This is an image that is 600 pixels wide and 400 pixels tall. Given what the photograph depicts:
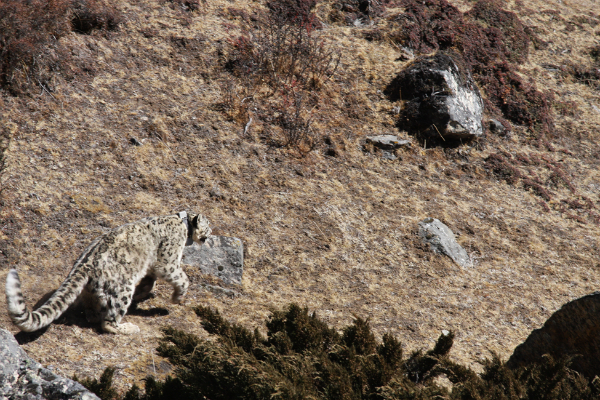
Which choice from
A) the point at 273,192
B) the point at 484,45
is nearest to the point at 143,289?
the point at 273,192

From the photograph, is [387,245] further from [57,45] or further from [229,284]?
[57,45]

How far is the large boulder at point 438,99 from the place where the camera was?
1183 centimetres

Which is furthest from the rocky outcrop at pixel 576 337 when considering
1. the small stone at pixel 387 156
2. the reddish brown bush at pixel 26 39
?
the reddish brown bush at pixel 26 39

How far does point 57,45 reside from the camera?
979cm

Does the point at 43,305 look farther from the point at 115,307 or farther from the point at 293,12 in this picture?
the point at 293,12

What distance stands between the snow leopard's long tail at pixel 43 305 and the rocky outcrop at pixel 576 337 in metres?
5.06

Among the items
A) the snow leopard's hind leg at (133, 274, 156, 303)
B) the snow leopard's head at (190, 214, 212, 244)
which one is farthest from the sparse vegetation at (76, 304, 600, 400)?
the snow leopard's head at (190, 214, 212, 244)

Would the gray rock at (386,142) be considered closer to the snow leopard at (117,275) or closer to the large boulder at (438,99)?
the large boulder at (438,99)

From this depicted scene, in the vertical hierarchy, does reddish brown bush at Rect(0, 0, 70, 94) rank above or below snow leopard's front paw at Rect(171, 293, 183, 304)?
above

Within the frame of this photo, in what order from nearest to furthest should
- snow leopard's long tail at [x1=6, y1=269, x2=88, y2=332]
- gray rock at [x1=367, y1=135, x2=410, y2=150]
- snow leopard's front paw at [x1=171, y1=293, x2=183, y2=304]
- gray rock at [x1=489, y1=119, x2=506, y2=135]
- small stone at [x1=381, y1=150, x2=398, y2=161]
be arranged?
snow leopard's long tail at [x1=6, y1=269, x2=88, y2=332] < snow leopard's front paw at [x1=171, y1=293, x2=183, y2=304] < small stone at [x1=381, y1=150, x2=398, y2=161] < gray rock at [x1=367, y1=135, x2=410, y2=150] < gray rock at [x1=489, y1=119, x2=506, y2=135]

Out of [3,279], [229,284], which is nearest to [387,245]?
[229,284]

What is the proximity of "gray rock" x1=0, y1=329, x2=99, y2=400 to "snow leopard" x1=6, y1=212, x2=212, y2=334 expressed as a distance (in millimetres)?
1025

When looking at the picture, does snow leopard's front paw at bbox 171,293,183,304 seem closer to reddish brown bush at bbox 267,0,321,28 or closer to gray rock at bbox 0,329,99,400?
gray rock at bbox 0,329,99,400

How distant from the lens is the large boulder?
1183 centimetres
